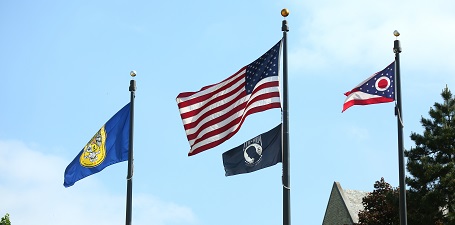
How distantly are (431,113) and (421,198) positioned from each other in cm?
437

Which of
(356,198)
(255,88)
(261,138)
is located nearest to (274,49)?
(255,88)

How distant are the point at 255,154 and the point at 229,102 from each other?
6.97 ft

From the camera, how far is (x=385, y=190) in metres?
49.5

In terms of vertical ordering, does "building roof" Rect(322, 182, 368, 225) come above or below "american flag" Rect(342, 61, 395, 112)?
above

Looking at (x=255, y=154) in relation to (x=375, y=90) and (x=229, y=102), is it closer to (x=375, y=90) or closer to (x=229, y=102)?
(x=229, y=102)

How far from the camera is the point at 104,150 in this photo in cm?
2588

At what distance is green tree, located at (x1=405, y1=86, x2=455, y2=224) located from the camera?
39625 mm

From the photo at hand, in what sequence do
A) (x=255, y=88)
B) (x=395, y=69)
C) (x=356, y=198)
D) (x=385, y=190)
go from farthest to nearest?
(x=356, y=198), (x=385, y=190), (x=395, y=69), (x=255, y=88)

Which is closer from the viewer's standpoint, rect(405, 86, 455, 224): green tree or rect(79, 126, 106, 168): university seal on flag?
rect(79, 126, 106, 168): university seal on flag

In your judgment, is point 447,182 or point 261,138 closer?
point 261,138

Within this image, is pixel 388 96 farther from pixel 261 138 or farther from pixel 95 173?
pixel 95 173

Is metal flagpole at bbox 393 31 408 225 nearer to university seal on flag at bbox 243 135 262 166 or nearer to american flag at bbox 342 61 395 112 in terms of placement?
american flag at bbox 342 61 395 112

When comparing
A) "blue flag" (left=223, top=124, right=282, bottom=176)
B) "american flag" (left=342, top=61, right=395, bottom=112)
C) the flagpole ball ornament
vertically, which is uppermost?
the flagpole ball ornament

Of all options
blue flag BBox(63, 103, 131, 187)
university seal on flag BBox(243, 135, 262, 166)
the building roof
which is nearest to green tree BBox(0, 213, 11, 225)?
the building roof
